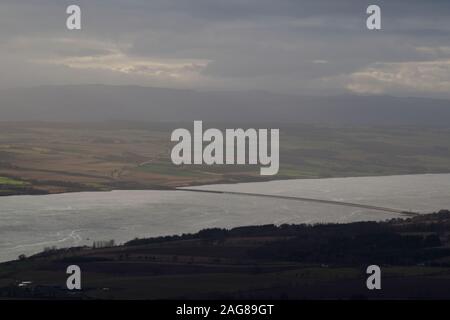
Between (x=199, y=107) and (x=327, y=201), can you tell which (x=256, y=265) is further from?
(x=199, y=107)

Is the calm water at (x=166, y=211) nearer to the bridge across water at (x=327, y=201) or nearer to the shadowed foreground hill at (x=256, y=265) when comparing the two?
the bridge across water at (x=327, y=201)

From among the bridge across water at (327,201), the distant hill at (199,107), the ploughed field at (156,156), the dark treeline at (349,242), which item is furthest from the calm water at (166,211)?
the distant hill at (199,107)

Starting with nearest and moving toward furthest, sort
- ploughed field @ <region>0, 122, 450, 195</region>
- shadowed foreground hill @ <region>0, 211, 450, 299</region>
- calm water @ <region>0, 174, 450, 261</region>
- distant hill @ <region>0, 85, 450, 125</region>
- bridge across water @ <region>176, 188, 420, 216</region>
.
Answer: shadowed foreground hill @ <region>0, 211, 450, 299</region> < calm water @ <region>0, 174, 450, 261</region> < bridge across water @ <region>176, 188, 420, 216</region> < ploughed field @ <region>0, 122, 450, 195</region> < distant hill @ <region>0, 85, 450, 125</region>

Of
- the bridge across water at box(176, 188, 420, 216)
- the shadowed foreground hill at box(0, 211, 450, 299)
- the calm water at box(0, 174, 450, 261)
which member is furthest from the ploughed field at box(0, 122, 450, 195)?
the shadowed foreground hill at box(0, 211, 450, 299)

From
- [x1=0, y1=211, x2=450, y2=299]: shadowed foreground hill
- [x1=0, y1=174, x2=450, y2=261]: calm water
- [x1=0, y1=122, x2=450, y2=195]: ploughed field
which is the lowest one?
[x1=0, y1=211, x2=450, y2=299]: shadowed foreground hill

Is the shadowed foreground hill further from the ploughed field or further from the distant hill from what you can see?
the distant hill

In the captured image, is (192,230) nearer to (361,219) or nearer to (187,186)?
(361,219)

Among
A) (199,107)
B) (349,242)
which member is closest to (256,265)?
(349,242)
